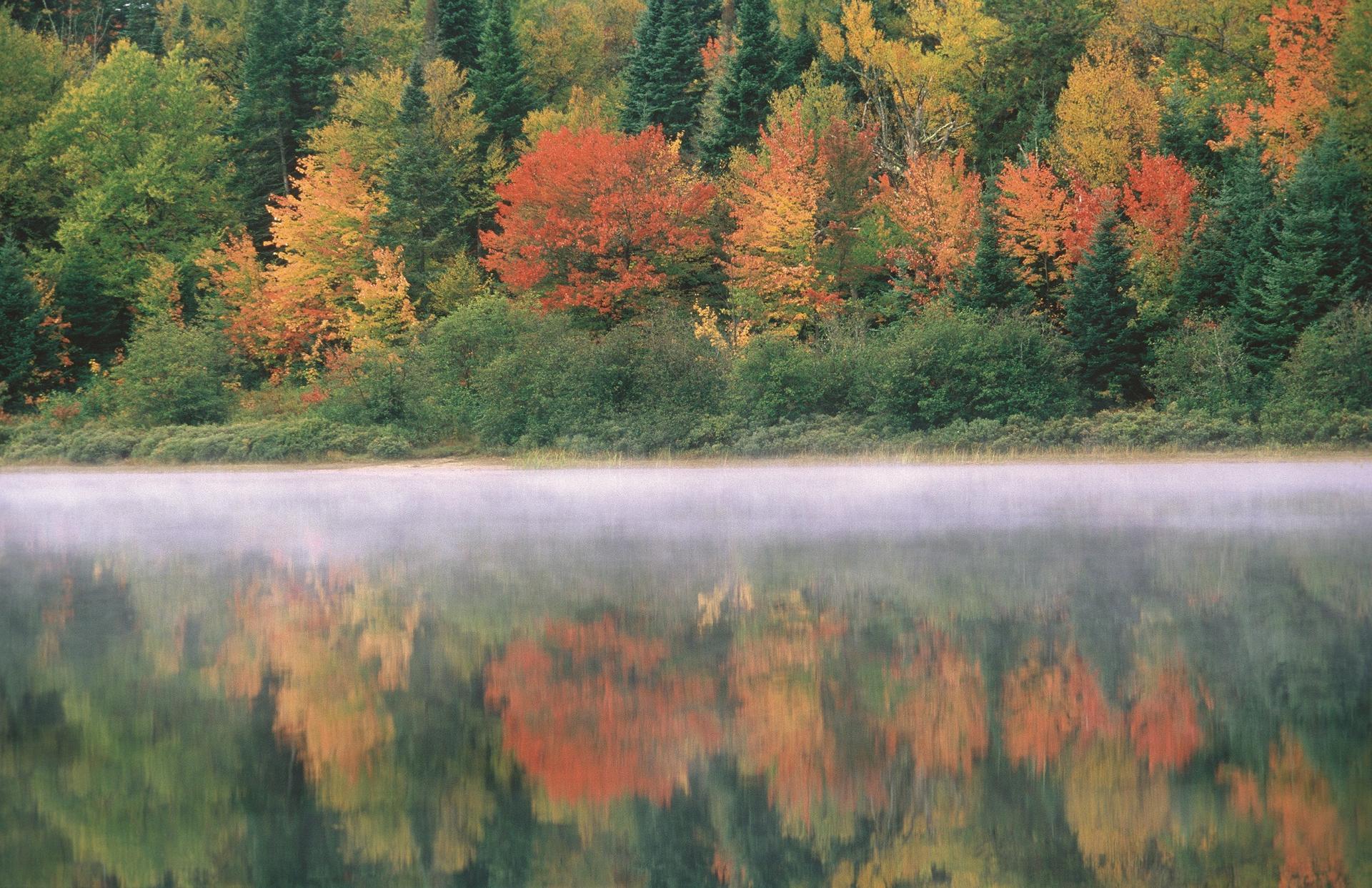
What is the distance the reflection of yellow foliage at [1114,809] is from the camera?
661 centimetres

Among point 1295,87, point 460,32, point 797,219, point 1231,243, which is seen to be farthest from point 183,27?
point 1231,243

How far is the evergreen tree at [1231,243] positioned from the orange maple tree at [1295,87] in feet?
8.01

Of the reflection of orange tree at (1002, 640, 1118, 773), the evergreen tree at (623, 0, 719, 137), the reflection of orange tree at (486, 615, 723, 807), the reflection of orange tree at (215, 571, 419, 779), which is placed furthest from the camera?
the evergreen tree at (623, 0, 719, 137)

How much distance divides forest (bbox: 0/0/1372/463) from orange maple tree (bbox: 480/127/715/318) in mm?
141

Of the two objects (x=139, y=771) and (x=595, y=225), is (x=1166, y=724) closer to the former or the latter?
(x=139, y=771)

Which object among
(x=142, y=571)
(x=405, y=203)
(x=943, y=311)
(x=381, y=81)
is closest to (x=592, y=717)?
(x=142, y=571)

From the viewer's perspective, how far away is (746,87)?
193 ft

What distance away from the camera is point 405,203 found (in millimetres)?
55594

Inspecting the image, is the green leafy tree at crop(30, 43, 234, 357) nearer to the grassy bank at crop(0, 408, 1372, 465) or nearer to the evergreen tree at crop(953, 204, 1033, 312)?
the grassy bank at crop(0, 408, 1372, 465)

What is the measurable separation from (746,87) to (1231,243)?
70.0 ft

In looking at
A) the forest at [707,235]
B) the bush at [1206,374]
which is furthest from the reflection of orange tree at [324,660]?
the bush at [1206,374]

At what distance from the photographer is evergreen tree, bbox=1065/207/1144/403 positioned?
141 ft

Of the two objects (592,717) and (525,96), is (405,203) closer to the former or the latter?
(525,96)

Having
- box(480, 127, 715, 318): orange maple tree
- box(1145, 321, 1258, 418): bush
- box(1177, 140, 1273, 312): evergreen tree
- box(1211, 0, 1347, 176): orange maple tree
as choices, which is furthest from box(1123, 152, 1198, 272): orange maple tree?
box(480, 127, 715, 318): orange maple tree
